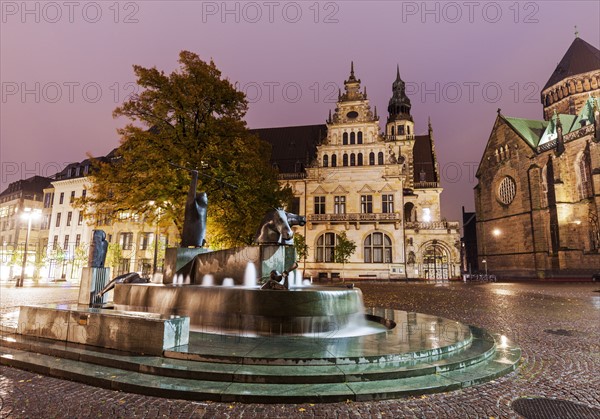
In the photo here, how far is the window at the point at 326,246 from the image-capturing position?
39406 millimetres

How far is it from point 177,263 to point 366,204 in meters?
32.0

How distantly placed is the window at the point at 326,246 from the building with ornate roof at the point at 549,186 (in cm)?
2517

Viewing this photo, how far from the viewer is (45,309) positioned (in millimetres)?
6043

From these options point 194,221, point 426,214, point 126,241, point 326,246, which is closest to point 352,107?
point 326,246

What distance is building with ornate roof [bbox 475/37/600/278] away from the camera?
38.3 meters

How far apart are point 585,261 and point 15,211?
81484mm

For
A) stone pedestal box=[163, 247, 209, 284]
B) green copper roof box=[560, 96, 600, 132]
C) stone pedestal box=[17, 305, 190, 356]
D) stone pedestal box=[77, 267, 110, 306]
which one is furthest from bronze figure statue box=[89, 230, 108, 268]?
green copper roof box=[560, 96, 600, 132]

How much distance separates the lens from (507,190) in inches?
1966

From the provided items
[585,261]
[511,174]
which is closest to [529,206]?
[511,174]

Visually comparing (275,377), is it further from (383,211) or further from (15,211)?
(15,211)

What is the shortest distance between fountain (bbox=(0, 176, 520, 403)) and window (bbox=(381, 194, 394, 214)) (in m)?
31.2

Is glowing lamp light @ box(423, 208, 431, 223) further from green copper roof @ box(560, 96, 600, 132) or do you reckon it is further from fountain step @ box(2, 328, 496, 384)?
fountain step @ box(2, 328, 496, 384)

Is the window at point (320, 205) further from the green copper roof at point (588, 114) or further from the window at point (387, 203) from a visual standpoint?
the green copper roof at point (588, 114)

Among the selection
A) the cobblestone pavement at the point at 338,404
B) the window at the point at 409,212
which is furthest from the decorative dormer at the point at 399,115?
the cobblestone pavement at the point at 338,404
